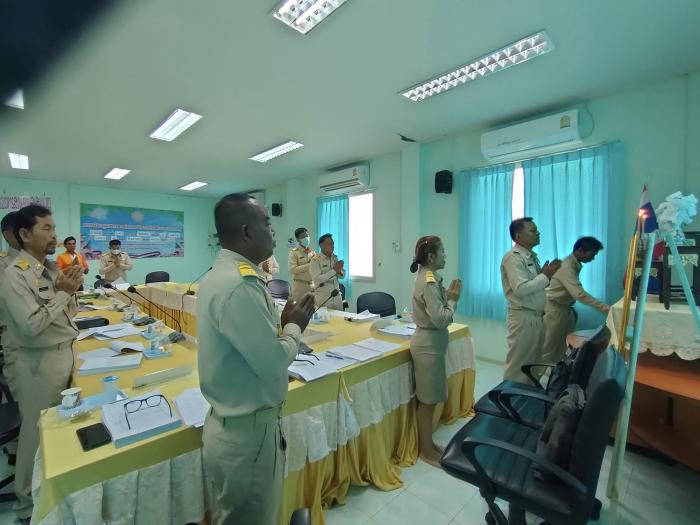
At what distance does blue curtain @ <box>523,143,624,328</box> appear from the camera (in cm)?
308

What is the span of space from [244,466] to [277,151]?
446 cm

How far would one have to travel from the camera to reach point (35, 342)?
5.35ft

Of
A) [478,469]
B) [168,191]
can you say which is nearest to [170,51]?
[478,469]

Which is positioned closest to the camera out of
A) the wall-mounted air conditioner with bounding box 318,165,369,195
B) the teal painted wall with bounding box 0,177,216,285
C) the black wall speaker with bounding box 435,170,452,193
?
the black wall speaker with bounding box 435,170,452,193

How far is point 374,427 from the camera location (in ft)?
6.31

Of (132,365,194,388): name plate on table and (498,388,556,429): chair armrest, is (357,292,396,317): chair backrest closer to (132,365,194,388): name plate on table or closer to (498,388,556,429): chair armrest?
(498,388,556,429): chair armrest

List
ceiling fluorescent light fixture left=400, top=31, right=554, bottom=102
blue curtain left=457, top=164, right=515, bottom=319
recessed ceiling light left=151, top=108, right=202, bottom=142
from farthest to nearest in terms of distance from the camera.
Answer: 1. blue curtain left=457, top=164, right=515, bottom=319
2. recessed ceiling light left=151, top=108, right=202, bottom=142
3. ceiling fluorescent light fixture left=400, top=31, right=554, bottom=102

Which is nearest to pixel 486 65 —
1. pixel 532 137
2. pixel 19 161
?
pixel 532 137

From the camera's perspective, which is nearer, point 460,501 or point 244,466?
point 244,466

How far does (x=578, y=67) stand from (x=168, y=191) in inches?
312

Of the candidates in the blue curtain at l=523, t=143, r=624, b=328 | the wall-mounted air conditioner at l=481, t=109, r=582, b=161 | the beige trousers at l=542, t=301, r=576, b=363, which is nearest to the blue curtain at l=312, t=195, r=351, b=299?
the wall-mounted air conditioner at l=481, t=109, r=582, b=161

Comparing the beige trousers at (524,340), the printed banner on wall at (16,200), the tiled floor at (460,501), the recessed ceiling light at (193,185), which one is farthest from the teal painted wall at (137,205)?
the tiled floor at (460,501)

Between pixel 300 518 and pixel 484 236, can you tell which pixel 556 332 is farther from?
pixel 300 518

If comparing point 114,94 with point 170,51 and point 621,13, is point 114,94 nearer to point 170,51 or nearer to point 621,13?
point 170,51
